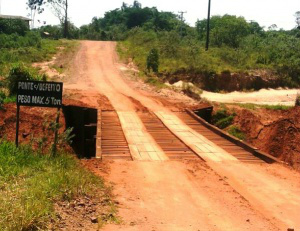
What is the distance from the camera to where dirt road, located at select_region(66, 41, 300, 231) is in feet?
19.0

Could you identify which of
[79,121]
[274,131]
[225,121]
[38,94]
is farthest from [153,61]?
[38,94]

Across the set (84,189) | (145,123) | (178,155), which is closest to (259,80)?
(145,123)

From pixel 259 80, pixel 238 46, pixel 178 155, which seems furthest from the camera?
pixel 238 46

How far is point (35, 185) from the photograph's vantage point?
237 inches

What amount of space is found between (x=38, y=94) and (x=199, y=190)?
3866mm

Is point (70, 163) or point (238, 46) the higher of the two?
point (238, 46)

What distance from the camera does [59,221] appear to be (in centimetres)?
514

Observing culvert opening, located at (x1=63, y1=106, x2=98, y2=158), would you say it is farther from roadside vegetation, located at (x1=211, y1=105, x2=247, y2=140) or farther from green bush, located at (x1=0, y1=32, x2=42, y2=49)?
green bush, located at (x1=0, y1=32, x2=42, y2=49)

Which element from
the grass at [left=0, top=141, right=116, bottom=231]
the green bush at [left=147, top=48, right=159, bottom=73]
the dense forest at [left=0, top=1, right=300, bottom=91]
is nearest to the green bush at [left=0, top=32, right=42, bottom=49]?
the dense forest at [left=0, top=1, right=300, bottom=91]

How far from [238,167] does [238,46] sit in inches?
1224

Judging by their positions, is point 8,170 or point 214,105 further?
point 214,105

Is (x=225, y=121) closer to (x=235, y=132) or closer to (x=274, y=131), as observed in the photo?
(x=235, y=132)

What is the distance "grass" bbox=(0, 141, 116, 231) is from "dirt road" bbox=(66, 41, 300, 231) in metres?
0.70

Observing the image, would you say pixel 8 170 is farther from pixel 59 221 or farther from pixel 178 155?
pixel 178 155
